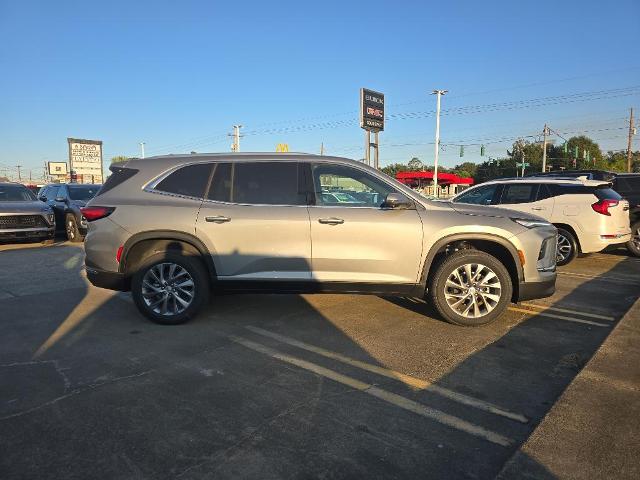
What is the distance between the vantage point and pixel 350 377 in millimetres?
3793

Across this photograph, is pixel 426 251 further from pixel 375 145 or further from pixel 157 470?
pixel 375 145

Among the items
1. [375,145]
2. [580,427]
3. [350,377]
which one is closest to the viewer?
[580,427]

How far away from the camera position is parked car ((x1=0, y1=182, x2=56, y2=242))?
1163 centimetres

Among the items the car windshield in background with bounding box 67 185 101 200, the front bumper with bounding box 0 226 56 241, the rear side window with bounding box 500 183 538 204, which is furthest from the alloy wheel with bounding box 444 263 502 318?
the car windshield in background with bounding box 67 185 101 200

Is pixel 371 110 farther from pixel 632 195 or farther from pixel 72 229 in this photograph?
pixel 632 195

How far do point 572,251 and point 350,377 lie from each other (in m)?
6.76

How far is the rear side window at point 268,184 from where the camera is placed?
5.17 meters

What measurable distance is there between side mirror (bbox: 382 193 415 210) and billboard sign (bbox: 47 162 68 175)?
257ft

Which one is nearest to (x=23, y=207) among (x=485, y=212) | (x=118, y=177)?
(x=118, y=177)

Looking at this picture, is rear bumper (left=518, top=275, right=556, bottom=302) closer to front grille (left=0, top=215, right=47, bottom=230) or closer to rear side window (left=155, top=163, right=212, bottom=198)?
rear side window (left=155, top=163, right=212, bottom=198)

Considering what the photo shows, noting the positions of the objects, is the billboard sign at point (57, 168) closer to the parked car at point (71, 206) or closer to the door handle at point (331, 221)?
the parked car at point (71, 206)

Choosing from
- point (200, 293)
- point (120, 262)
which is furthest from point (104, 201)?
point (200, 293)

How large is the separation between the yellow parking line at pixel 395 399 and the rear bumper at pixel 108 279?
1729mm

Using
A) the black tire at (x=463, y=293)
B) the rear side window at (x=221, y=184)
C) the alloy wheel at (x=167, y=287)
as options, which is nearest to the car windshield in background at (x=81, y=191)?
the alloy wheel at (x=167, y=287)
